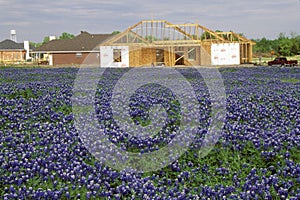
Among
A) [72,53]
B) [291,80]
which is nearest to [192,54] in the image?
[72,53]

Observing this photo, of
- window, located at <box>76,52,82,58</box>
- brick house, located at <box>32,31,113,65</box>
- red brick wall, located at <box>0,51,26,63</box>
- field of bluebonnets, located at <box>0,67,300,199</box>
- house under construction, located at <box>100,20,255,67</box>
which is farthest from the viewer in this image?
red brick wall, located at <box>0,51,26,63</box>

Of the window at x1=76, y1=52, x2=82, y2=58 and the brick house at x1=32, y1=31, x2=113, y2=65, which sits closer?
the brick house at x1=32, y1=31, x2=113, y2=65

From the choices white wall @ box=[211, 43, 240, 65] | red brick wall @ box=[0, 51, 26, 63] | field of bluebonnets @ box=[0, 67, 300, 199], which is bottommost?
field of bluebonnets @ box=[0, 67, 300, 199]

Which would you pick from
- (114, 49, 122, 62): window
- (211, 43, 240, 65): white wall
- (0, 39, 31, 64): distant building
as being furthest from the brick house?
(0, 39, 31, 64): distant building

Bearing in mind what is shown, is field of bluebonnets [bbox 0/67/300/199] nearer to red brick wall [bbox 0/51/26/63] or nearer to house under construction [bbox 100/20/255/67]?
house under construction [bbox 100/20/255/67]

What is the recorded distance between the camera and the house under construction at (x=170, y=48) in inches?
1853

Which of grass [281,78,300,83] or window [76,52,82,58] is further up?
Result: window [76,52,82,58]

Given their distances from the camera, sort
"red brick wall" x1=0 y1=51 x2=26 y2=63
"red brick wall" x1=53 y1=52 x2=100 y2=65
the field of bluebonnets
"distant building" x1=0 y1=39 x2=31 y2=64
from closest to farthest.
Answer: the field of bluebonnets < "red brick wall" x1=53 y1=52 x2=100 y2=65 < "red brick wall" x1=0 y1=51 x2=26 y2=63 < "distant building" x1=0 y1=39 x2=31 y2=64

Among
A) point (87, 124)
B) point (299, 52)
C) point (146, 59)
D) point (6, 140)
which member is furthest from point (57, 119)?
point (299, 52)

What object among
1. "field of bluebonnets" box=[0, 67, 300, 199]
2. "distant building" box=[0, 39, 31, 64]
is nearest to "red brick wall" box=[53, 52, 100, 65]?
"distant building" box=[0, 39, 31, 64]

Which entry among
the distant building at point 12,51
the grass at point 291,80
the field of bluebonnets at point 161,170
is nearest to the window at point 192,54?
the grass at point 291,80

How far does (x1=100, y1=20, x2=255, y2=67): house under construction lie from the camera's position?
47075 mm

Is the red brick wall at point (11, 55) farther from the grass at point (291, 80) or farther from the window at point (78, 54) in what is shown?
the grass at point (291, 80)

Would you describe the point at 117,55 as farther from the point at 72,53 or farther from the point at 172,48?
the point at 72,53
